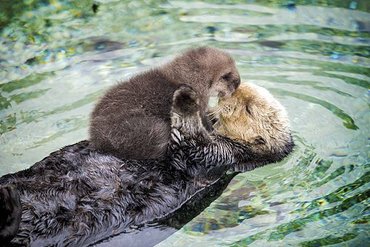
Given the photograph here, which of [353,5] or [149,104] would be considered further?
[353,5]

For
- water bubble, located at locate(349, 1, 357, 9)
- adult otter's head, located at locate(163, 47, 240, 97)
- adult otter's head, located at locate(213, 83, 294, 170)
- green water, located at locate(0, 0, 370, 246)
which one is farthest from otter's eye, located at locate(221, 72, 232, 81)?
water bubble, located at locate(349, 1, 357, 9)

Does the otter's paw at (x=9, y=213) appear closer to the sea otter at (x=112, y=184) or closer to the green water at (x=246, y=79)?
the sea otter at (x=112, y=184)

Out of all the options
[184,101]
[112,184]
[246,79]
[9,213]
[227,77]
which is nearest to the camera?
[9,213]

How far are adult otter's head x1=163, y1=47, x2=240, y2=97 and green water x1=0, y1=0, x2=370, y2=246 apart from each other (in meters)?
0.62

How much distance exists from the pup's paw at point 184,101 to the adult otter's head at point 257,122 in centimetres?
53

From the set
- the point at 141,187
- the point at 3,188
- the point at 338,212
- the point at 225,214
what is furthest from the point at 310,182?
the point at 3,188

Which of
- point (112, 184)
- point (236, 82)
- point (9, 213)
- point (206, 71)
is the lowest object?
point (112, 184)

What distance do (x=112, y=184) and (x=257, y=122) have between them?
121cm

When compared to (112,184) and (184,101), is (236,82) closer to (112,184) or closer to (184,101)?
(184,101)

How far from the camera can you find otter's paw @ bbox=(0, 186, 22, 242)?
3283 millimetres

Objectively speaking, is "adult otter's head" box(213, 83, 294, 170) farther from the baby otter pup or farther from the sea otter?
the baby otter pup

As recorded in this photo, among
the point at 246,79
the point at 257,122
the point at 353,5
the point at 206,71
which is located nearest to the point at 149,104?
the point at 206,71

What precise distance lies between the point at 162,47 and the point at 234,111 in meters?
1.64

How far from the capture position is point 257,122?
4582 millimetres
